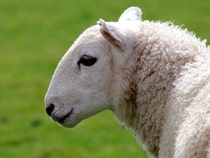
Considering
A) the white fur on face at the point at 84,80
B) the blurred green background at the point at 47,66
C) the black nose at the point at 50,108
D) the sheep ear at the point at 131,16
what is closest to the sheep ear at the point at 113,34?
the white fur on face at the point at 84,80

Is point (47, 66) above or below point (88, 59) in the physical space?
above

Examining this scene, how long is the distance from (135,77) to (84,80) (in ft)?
1.21

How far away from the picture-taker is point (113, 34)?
19.6ft

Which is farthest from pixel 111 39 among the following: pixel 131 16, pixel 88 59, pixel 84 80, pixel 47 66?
pixel 47 66

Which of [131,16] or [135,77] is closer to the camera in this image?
[135,77]

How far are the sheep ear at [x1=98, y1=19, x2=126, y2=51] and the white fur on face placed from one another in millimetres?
126

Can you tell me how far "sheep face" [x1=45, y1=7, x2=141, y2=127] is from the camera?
6.14m

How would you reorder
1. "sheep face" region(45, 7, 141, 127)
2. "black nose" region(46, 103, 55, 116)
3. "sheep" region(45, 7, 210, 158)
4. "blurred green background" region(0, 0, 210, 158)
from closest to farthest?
"sheep" region(45, 7, 210, 158) → "sheep face" region(45, 7, 141, 127) → "black nose" region(46, 103, 55, 116) → "blurred green background" region(0, 0, 210, 158)

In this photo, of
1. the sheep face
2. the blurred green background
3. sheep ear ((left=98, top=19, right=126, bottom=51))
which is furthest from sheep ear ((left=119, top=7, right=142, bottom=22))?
the blurred green background

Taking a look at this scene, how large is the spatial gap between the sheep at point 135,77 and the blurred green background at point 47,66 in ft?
19.5

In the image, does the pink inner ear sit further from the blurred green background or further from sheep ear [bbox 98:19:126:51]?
the blurred green background

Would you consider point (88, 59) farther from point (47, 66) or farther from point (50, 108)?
point (47, 66)

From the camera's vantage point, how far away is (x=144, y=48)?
611cm

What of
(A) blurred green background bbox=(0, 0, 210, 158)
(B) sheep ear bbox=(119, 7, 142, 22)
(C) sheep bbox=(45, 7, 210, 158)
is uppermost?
(A) blurred green background bbox=(0, 0, 210, 158)
